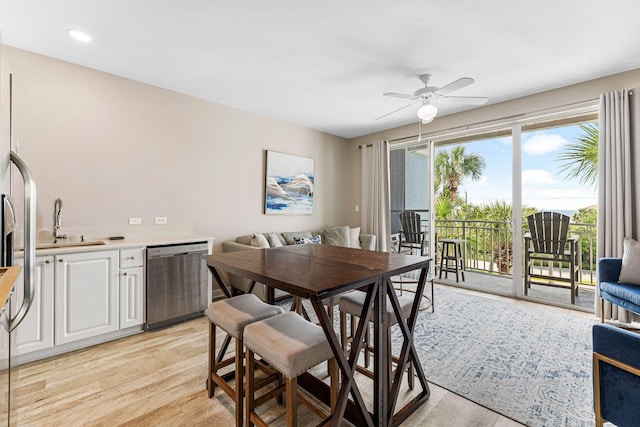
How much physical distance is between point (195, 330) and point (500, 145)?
484 centimetres

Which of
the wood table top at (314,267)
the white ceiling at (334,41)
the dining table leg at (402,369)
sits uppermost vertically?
the white ceiling at (334,41)

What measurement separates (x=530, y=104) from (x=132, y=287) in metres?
5.04

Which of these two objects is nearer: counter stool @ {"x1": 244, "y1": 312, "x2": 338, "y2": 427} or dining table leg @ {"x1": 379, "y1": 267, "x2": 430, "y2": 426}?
counter stool @ {"x1": 244, "y1": 312, "x2": 338, "y2": 427}

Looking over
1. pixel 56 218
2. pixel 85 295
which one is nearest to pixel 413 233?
pixel 85 295

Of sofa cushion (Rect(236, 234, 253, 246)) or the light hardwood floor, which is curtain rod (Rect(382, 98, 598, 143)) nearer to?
sofa cushion (Rect(236, 234, 253, 246))

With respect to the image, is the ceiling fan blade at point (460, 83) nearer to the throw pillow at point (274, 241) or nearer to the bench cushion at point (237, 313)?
the bench cushion at point (237, 313)

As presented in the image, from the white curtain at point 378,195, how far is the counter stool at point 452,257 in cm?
96

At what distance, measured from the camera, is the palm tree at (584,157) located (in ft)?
11.5

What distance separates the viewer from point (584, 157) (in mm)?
3592

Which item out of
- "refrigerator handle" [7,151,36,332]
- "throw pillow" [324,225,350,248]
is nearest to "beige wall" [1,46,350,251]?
"throw pillow" [324,225,350,248]

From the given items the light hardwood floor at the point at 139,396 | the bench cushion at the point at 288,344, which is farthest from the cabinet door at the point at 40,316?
the bench cushion at the point at 288,344

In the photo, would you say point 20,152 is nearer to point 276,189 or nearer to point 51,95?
point 51,95

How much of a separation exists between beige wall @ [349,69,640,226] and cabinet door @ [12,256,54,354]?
488 cm

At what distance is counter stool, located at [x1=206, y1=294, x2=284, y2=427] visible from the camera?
1.55m
